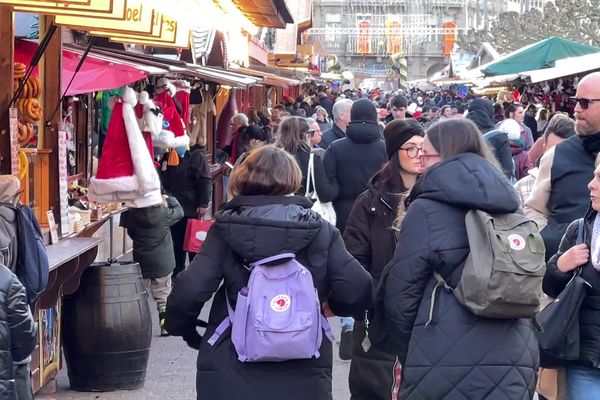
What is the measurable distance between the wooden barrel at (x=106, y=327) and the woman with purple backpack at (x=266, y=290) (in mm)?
2885

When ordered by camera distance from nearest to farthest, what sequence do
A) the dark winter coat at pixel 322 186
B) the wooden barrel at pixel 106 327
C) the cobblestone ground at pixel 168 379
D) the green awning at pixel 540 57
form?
the wooden barrel at pixel 106 327 < the cobblestone ground at pixel 168 379 < the dark winter coat at pixel 322 186 < the green awning at pixel 540 57

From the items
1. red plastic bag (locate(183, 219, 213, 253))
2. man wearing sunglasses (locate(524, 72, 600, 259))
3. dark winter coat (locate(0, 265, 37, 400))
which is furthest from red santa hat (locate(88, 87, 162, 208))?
dark winter coat (locate(0, 265, 37, 400))

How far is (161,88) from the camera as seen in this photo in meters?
11.3

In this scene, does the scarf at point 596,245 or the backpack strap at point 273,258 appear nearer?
the backpack strap at point 273,258

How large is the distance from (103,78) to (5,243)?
309 centimetres

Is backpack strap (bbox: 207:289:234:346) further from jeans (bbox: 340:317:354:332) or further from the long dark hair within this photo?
jeans (bbox: 340:317:354:332)

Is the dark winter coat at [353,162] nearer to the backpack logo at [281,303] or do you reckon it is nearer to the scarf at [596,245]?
the scarf at [596,245]

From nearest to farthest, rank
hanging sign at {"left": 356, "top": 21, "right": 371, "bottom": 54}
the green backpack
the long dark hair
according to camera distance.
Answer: the green backpack
the long dark hair
hanging sign at {"left": 356, "top": 21, "right": 371, "bottom": 54}

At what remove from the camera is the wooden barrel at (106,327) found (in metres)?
7.29

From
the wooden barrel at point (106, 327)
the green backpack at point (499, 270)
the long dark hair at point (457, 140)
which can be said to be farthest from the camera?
the wooden barrel at point (106, 327)

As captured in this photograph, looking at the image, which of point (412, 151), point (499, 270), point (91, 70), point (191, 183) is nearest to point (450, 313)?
point (499, 270)

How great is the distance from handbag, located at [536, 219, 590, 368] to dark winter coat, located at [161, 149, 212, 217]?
720 cm

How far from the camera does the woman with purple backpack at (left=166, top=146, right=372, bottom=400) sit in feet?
13.9

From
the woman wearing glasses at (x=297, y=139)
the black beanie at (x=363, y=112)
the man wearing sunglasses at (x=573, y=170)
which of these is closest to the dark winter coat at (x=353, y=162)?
the black beanie at (x=363, y=112)
